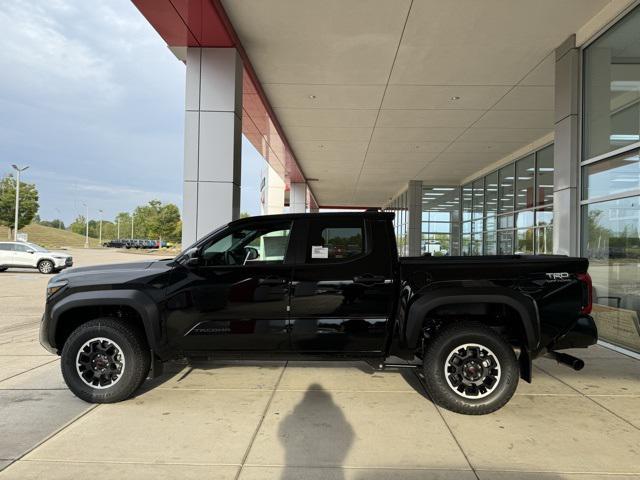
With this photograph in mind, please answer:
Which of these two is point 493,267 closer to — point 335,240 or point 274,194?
point 335,240

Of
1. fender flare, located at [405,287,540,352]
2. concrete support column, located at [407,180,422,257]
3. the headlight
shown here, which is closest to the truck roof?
fender flare, located at [405,287,540,352]

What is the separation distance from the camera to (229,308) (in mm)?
4629

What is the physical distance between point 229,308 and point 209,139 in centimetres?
432

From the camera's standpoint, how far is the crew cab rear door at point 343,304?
461 cm

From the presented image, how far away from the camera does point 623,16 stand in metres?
6.87

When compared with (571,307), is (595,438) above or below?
below

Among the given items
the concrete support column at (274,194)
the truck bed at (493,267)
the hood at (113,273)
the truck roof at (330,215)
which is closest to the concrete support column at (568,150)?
the truck bed at (493,267)

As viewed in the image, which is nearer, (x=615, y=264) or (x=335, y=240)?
(x=335, y=240)

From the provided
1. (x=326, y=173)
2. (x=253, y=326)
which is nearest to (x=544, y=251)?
(x=326, y=173)

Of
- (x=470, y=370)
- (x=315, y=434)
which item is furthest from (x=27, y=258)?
(x=470, y=370)

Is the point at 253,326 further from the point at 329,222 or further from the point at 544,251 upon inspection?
the point at 544,251

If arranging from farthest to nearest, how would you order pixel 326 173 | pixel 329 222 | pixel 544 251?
pixel 326 173 < pixel 544 251 < pixel 329 222

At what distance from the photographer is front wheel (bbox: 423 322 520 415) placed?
14.3ft

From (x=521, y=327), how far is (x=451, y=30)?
520 centimetres
